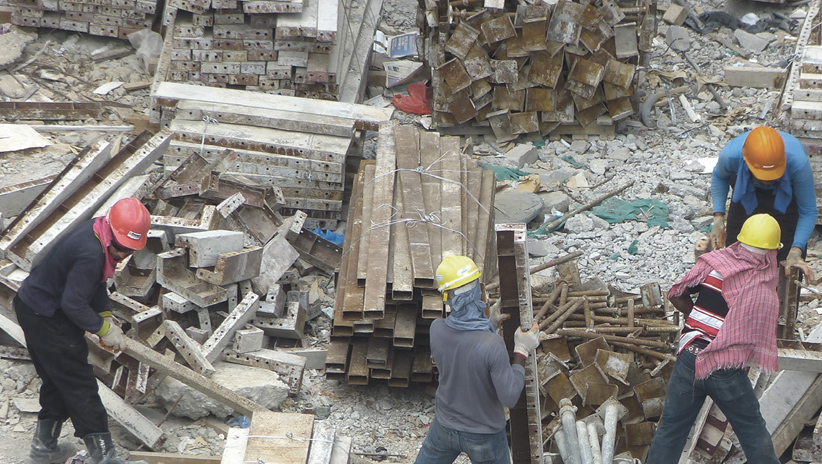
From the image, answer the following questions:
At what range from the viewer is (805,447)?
222 inches

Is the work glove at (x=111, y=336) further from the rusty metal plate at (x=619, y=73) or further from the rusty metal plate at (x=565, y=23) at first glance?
the rusty metal plate at (x=619, y=73)

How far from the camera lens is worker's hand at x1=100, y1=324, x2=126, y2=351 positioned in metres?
5.18

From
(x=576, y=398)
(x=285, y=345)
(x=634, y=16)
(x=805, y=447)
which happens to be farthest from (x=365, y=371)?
(x=634, y=16)

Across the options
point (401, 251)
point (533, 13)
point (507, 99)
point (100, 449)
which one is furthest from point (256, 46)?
point (100, 449)

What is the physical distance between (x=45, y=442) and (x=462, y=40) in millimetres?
7312

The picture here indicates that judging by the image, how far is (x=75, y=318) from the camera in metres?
4.87

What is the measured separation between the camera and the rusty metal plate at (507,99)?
36.8 feet

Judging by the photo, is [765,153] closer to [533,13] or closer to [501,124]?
[533,13]

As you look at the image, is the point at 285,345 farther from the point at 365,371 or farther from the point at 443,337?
the point at 443,337

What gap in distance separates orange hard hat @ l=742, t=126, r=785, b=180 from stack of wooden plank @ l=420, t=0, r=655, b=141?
5.38m

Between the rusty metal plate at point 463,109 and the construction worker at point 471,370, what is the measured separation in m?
6.94

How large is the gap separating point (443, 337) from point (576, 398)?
8.30 ft

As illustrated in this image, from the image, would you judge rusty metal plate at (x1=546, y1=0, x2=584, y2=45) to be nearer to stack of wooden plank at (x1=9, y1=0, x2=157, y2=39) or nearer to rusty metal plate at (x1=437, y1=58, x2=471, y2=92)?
rusty metal plate at (x1=437, y1=58, x2=471, y2=92)

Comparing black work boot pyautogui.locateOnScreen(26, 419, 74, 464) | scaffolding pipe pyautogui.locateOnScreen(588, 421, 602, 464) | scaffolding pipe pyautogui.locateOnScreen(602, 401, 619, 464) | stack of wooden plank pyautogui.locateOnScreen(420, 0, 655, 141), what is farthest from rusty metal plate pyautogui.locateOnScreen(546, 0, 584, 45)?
black work boot pyautogui.locateOnScreen(26, 419, 74, 464)
